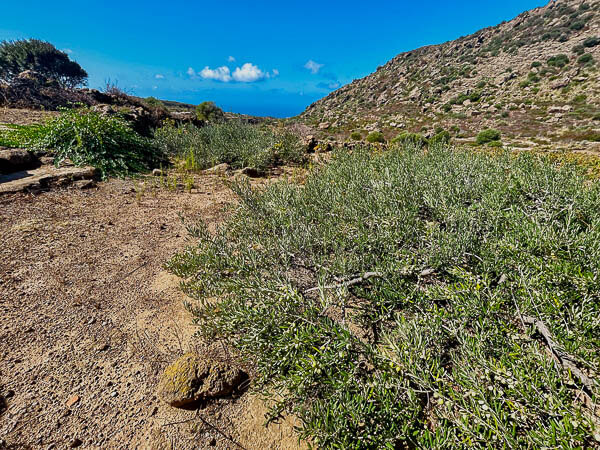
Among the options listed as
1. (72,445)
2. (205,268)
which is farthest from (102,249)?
(72,445)

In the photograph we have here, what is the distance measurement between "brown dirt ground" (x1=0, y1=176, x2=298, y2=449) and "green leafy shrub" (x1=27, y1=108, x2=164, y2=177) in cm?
287

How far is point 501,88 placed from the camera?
28.4 meters

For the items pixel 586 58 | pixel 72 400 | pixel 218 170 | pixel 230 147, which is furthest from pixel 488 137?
pixel 72 400

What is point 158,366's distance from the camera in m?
2.35

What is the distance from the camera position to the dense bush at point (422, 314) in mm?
1531

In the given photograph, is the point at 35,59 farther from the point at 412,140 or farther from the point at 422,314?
the point at 422,314

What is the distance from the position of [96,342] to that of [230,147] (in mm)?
8490

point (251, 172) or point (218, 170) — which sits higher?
point (218, 170)

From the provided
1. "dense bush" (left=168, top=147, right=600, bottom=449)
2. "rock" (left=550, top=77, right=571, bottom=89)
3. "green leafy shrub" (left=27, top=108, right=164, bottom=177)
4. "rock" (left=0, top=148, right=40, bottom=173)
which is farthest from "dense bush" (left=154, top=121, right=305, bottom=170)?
"rock" (left=550, top=77, right=571, bottom=89)

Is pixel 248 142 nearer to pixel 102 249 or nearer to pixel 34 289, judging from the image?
pixel 102 249

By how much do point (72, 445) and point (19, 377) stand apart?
872 mm

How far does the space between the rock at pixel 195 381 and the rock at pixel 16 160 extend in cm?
745

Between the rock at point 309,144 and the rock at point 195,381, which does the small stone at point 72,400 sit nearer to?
the rock at point 195,381

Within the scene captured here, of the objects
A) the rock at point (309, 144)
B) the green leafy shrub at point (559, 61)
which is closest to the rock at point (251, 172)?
the rock at point (309, 144)
